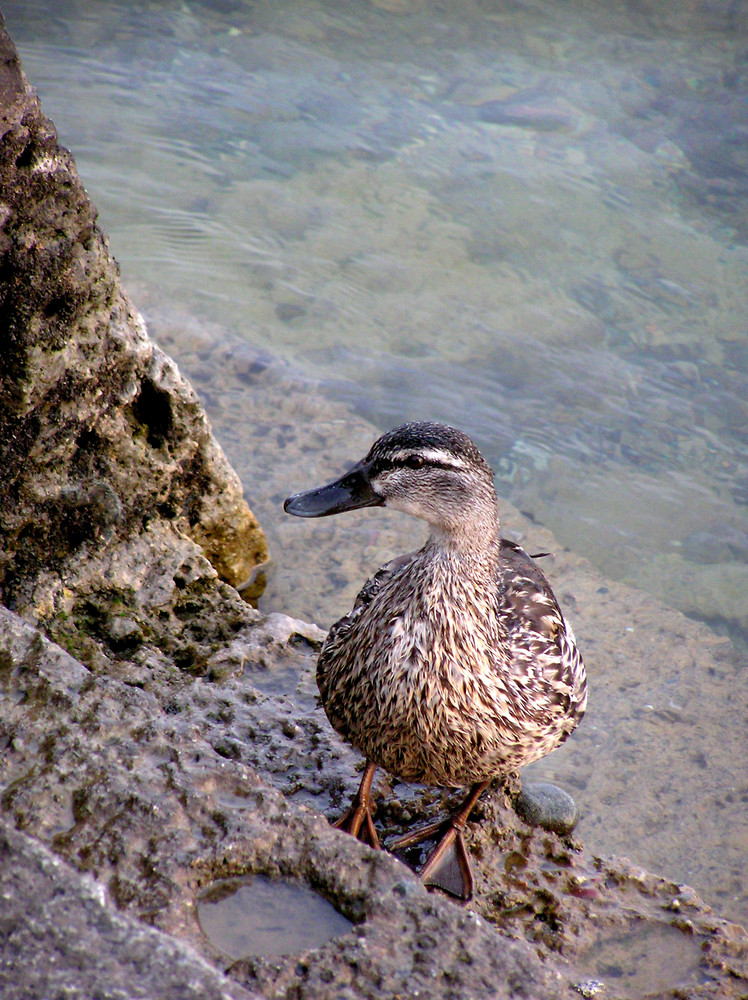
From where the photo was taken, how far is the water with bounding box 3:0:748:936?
230 inches

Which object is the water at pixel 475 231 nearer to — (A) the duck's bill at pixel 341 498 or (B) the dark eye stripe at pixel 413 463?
(A) the duck's bill at pixel 341 498

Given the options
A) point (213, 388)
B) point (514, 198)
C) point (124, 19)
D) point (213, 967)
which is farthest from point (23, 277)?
point (124, 19)

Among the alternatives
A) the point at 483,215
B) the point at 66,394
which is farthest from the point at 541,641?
the point at 483,215

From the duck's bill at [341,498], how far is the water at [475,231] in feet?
5.31

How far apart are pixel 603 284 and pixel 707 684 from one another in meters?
3.91

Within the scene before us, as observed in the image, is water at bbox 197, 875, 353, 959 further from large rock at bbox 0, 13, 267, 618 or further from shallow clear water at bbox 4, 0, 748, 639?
shallow clear water at bbox 4, 0, 748, 639

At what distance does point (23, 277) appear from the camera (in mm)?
2564

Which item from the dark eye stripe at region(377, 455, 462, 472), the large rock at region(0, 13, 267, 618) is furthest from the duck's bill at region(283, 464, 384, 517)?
the large rock at region(0, 13, 267, 618)

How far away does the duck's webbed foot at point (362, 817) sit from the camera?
115 inches

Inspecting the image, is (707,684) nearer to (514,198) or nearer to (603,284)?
(603,284)

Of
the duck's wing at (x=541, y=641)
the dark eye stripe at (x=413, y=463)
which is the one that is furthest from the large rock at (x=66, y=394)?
the duck's wing at (x=541, y=641)

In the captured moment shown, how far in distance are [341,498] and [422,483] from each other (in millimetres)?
298

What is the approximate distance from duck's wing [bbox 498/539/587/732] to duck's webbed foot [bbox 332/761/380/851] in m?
0.67

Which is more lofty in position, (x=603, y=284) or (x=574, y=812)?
(x=603, y=284)
